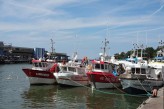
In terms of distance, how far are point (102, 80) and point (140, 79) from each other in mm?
5985

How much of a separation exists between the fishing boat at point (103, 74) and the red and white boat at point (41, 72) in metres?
6.39

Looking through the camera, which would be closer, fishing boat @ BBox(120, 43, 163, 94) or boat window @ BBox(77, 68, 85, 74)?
fishing boat @ BBox(120, 43, 163, 94)

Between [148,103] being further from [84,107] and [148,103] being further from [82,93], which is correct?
[82,93]

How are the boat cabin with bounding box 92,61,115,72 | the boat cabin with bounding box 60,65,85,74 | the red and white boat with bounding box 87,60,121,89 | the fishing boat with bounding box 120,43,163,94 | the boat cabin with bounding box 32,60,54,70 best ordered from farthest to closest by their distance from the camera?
the boat cabin with bounding box 32,60,54,70 → the boat cabin with bounding box 60,65,85,74 → the boat cabin with bounding box 92,61,115,72 → the red and white boat with bounding box 87,60,121,89 → the fishing boat with bounding box 120,43,163,94

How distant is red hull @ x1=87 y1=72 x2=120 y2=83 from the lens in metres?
33.0

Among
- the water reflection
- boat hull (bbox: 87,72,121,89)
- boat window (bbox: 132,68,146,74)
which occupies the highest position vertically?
boat window (bbox: 132,68,146,74)

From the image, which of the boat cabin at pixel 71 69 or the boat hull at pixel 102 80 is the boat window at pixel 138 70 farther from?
the boat cabin at pixel 71 69

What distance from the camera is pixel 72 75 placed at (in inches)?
1446

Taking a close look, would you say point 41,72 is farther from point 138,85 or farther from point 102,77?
point 138,85

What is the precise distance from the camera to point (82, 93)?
31422 millimetres

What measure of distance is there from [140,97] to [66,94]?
7020 mm

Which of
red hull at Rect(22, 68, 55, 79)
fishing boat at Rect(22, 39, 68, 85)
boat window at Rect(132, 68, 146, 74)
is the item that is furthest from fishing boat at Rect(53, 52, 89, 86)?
boat window at Rect(132, 68, 146, 74)

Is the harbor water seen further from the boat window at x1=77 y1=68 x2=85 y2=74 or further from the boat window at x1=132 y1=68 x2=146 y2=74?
the boat window at x1=77 y1=68 x2=85 y2=74

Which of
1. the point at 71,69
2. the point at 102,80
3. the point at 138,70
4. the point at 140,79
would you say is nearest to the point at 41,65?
the point at 71,69
